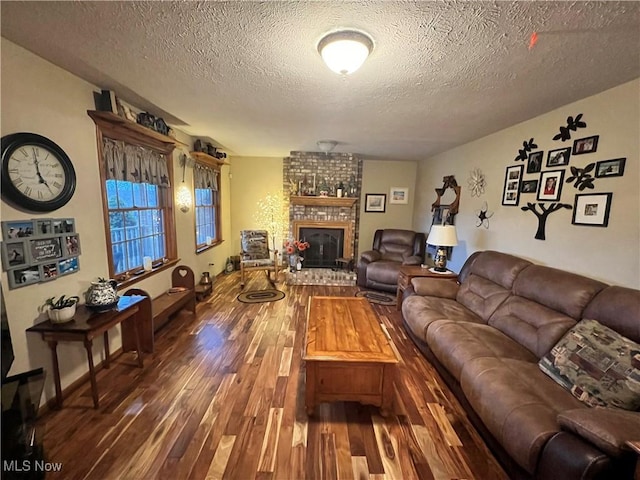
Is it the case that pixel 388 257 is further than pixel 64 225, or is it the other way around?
pixel 388 257

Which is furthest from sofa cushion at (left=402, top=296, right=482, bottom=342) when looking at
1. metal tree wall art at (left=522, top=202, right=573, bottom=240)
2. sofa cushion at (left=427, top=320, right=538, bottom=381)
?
metal tree wall art at (left=522, top=202, right=573, bottom=240)

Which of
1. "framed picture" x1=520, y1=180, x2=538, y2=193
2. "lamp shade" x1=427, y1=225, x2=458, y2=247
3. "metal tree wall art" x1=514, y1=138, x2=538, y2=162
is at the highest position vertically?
"metal tree wall art" x1=514, y1=138, x2=538, y2=162

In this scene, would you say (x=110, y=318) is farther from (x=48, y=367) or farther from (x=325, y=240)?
(x=325, y=240)

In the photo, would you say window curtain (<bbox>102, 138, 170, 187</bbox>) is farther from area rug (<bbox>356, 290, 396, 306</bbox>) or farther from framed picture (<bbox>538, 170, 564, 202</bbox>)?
framed picture (<bbox>538, 170, 564, 202</bbox>)

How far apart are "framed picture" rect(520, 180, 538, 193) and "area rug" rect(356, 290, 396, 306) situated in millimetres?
2236

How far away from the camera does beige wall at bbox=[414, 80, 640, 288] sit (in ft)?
6.20

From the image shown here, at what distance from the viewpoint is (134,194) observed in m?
2.98

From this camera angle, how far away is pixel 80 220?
6.96ft

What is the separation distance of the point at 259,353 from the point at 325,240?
3.19 metres

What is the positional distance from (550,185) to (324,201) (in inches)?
138

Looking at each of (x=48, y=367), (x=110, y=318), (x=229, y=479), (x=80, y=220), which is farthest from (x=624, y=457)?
(x=80, y=220)

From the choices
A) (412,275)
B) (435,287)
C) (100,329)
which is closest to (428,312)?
(435,287)

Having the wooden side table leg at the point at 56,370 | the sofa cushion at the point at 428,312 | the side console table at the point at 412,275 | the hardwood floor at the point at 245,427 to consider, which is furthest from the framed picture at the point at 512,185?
the wooden side table leg at the point at 56,370

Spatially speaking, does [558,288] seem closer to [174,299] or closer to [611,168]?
[611,168]
